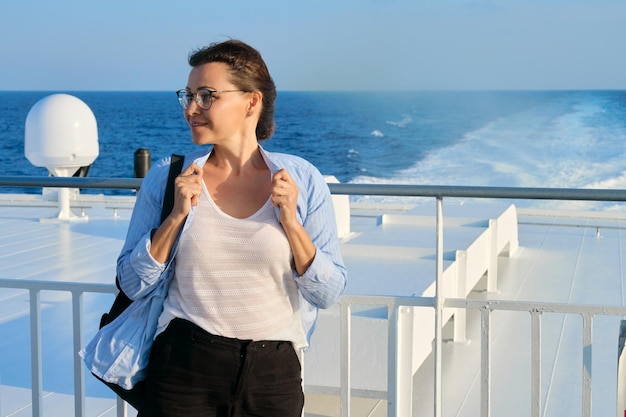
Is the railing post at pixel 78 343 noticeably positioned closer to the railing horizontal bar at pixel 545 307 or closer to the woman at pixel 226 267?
the woman at pixel 226 267

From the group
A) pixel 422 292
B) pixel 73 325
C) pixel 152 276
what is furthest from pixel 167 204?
pixel 422 292

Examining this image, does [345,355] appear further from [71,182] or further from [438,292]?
[71,182]

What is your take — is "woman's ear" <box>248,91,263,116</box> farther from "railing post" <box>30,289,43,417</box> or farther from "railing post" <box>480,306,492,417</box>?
"railing post" <box>30,289,43,417</box>

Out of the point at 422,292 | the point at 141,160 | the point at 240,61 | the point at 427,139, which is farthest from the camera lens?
the point at 427,139

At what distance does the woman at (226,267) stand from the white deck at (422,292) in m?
1.85

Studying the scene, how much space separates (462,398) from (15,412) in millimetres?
2262

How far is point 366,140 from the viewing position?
59.2 meters

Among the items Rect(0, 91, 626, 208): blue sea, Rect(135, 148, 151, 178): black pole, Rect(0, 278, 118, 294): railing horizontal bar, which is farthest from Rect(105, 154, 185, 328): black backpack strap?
Rect(0, 91, 626, 208): blue sea

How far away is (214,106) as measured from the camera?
1.98 meters

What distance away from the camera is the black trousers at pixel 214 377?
1.94 m

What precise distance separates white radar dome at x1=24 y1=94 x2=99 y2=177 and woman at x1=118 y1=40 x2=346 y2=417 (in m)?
7.89

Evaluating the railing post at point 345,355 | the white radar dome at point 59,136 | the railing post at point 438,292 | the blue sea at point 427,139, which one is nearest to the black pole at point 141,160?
the white radar dome at point 59,136

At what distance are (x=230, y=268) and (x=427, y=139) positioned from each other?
54.9m

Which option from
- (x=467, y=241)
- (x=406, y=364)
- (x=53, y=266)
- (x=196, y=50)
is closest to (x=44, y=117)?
(x=53, y=266)
